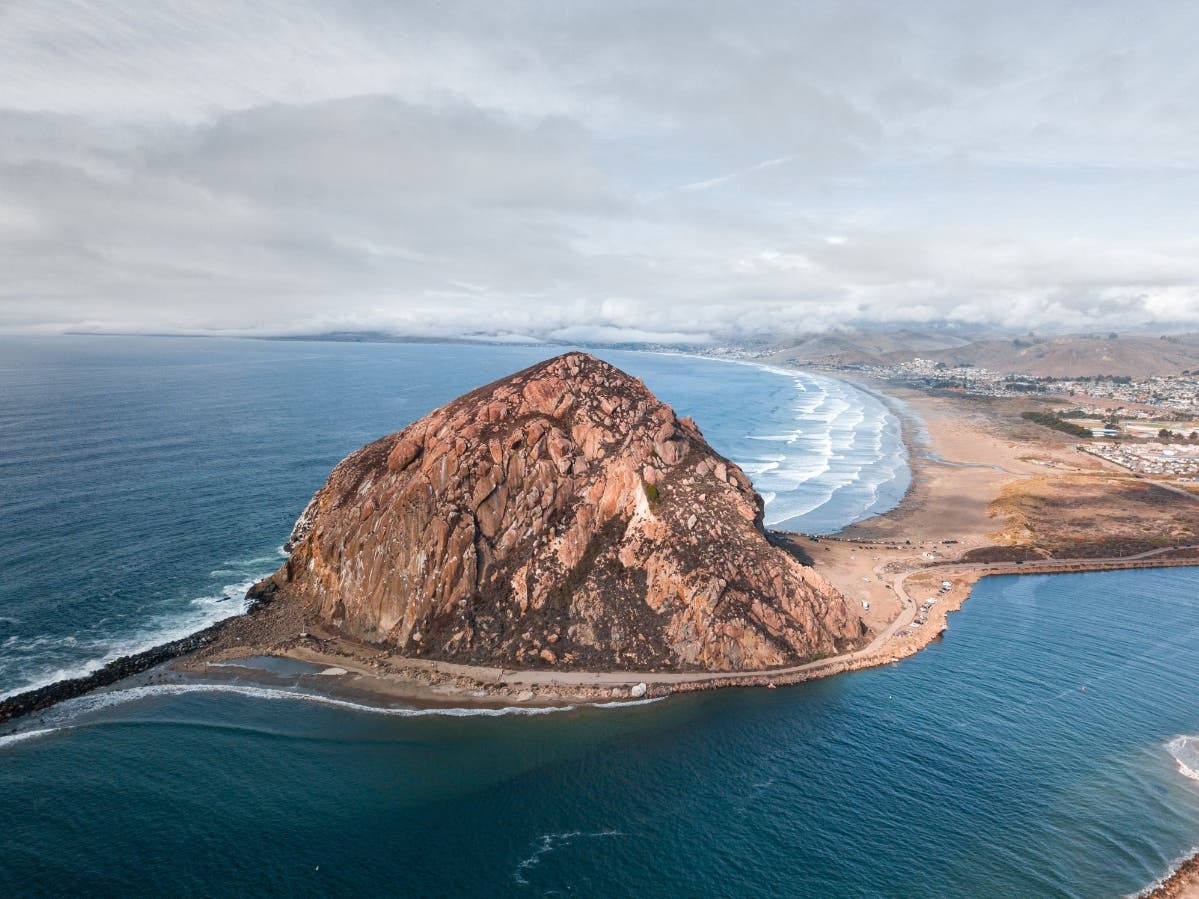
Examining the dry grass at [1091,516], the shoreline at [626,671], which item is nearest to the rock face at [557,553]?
the shoreline at [626,671]

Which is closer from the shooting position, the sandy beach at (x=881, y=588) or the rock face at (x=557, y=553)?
the sandy beach at (x=881, y=588)

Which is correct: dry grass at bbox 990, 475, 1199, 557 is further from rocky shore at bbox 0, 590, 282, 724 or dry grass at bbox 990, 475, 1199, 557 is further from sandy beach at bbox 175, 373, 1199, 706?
rocky shore at bbox 0, 590, 282, 724

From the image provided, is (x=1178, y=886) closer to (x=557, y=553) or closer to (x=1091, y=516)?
(x=557, y=553)

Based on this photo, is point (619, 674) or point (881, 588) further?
point (881, 588)

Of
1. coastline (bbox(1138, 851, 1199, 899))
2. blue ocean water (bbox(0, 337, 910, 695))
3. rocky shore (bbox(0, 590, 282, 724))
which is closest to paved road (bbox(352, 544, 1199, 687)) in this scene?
rocky shore (bbox(0, 590, 282, 724))

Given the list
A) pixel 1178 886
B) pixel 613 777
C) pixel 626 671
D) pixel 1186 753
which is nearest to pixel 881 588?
pixel 1186 753

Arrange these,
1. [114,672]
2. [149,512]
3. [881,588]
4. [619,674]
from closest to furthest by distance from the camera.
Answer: [114,672] → [619,674] → [881,588] → [149,512]

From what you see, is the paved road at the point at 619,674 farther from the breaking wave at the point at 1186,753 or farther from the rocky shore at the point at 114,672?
the breaking wave at the point at 1186,753

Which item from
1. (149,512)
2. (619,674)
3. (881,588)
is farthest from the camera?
(149,512)
